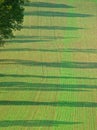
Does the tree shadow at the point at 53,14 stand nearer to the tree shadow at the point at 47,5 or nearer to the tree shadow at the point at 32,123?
the tree shadow at the point at 47,5

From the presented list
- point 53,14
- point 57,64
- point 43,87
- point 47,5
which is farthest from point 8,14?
point 47,5

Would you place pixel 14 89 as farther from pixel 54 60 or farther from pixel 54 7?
pixel 54 7

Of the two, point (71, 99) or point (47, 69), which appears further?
point (47, 69)

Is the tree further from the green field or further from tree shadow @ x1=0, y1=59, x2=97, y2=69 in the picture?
tree shadow @ x1=0, y1=59, x2=97, y2=69

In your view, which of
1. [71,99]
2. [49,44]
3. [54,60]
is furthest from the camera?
[49,44]

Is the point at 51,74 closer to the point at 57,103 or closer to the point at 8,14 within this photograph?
the point at 8,14

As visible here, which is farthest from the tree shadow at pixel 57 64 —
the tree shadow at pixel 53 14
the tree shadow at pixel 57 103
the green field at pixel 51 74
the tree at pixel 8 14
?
the tree shadow at pixel 53 14

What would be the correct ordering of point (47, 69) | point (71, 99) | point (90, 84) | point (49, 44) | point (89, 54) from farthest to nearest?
point (49, 44), point (89, 54), point (47, 69), point (90, 84), point (71, 99)

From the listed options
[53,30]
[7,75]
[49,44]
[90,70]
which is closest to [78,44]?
[49,44]
